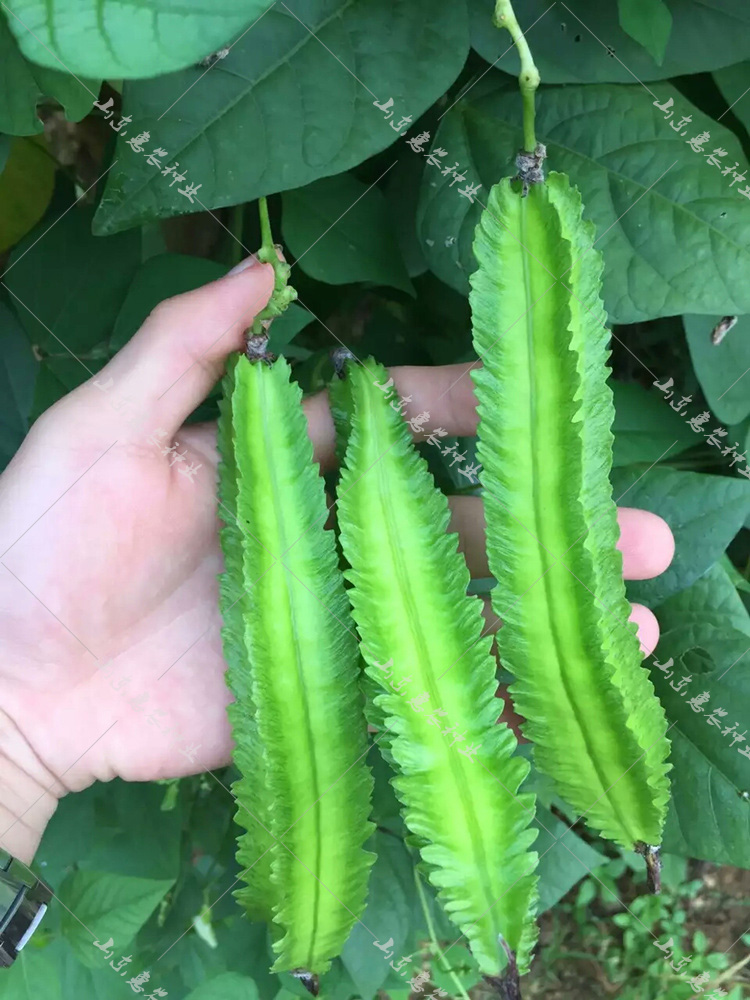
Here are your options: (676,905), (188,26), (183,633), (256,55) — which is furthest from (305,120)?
Answer: (676,905)

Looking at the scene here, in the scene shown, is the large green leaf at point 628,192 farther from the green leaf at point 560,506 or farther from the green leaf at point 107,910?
the green leaf at point 107,910

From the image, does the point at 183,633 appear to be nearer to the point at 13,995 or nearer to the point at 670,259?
the point at 13,995

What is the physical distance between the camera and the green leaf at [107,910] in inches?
31.9

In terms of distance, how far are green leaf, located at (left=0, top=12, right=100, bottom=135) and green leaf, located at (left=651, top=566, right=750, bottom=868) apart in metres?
0.85

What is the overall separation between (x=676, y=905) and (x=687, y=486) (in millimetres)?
1134

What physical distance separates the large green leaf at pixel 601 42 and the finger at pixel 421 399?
0.32 meters

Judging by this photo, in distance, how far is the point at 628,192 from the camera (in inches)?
29.3

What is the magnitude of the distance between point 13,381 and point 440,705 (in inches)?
24.0

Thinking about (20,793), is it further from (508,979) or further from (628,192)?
(628,192)

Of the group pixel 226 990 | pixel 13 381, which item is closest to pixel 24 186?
pixel 13 381

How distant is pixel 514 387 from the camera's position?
0.68 meters

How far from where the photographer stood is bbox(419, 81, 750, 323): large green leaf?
27.9 inches

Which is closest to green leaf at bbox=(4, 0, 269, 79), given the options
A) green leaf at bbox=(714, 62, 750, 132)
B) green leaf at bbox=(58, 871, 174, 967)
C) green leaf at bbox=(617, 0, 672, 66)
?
green leaf at bbox=(617, 0, 672, 66)

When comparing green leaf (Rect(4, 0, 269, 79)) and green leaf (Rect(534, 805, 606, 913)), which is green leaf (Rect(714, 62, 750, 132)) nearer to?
green leaf (Rect(4, 0, 269, 79))
